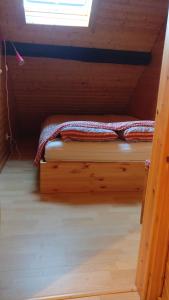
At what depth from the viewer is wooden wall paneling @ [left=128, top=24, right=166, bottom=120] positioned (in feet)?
11.3

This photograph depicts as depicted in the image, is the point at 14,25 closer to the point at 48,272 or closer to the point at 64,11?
the point at 64,11

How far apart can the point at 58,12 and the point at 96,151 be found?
1.90m

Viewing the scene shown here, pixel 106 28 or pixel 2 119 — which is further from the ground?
pixel 106 28

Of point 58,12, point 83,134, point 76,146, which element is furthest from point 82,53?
point 76,146

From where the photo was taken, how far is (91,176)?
2.47m

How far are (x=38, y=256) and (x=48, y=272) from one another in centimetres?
15

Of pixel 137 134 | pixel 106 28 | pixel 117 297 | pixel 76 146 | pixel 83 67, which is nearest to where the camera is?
pixel 117 297

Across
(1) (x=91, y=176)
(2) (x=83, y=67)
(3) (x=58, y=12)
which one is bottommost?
(1) (x=91, y=176)

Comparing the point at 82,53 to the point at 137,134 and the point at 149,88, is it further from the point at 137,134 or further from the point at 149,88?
the point at 137,134

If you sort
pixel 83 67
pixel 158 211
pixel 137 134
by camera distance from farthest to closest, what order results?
pixel 83 67, pixel 137 134, pixel 158 211

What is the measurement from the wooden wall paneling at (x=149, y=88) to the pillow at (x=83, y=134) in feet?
4.90

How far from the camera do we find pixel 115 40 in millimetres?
3381

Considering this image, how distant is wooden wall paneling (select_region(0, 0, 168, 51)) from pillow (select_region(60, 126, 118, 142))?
5.01 feet

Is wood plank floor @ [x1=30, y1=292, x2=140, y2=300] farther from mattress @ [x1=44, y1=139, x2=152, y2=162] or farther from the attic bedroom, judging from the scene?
mattress @ [x1=44, y1=139, x2=152, y2=162]
